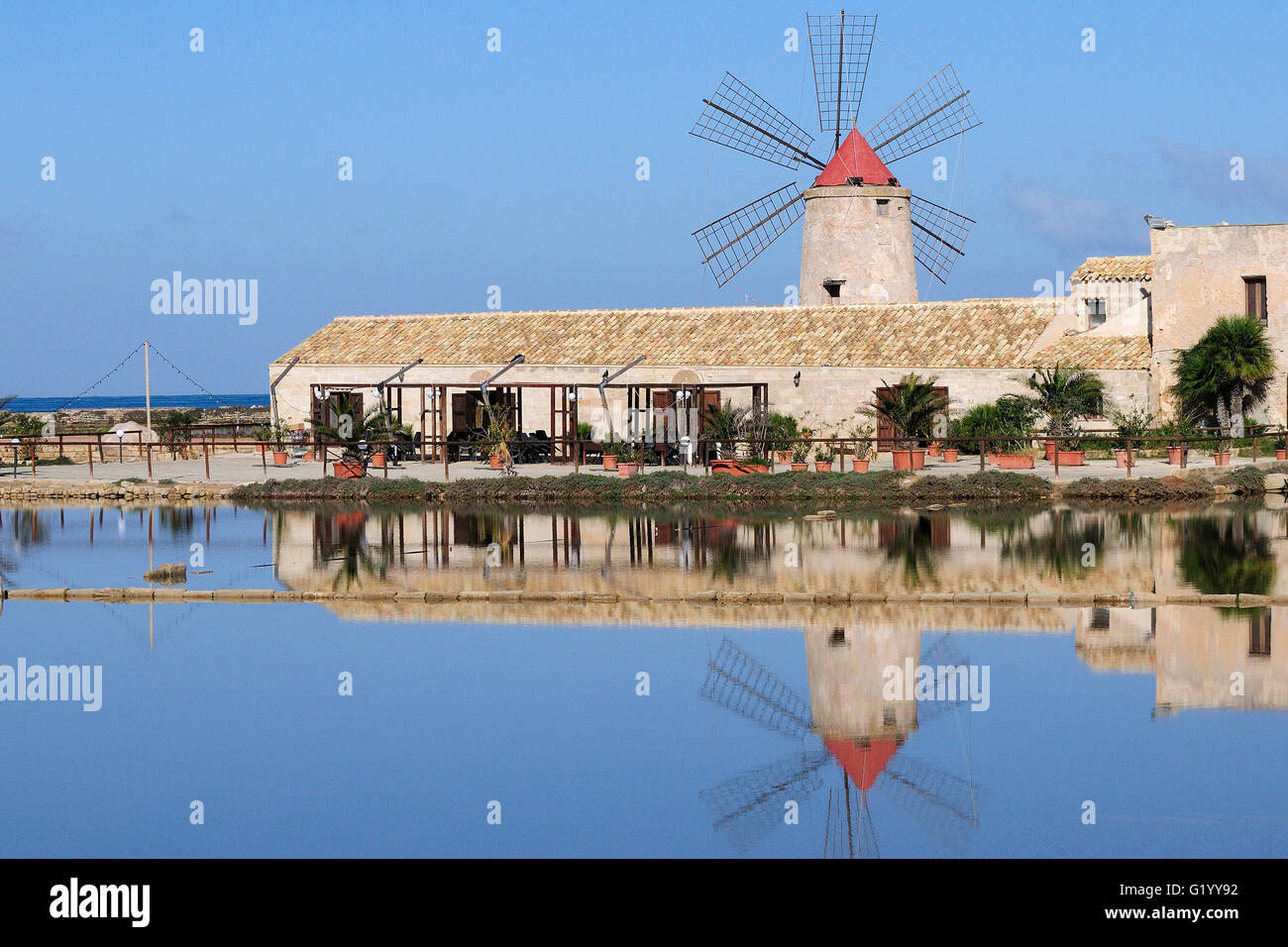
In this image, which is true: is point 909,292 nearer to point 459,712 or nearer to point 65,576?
point 65,576

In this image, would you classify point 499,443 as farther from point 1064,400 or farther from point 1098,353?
point 1098,353

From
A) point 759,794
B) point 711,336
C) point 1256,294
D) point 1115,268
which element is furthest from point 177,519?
point 1115,268

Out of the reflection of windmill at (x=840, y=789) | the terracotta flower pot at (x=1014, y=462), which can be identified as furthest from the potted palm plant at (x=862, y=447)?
the reflection of windmill at (x=840, y=789)

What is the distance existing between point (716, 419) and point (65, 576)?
492 inches

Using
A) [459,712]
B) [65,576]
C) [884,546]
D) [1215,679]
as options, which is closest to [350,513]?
[65,576]

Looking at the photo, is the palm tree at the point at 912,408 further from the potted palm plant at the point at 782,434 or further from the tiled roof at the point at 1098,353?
the tiled roof at the point at 1098,353

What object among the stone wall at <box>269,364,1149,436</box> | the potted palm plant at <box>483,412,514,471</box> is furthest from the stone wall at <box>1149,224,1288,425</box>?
the potted palm plant at <box>483,412,514,471</box>

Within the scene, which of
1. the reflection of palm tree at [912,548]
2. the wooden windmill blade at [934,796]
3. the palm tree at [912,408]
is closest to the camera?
the wooden windmill blade at [934,796]

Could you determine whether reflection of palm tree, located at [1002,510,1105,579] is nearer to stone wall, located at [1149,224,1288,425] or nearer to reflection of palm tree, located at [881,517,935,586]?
reflection of palm tree, located at [881,517,935,586]

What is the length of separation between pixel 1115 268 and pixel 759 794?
2606 cm

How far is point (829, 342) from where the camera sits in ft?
93.6

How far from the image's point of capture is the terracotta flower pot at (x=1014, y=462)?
78.1 ft
